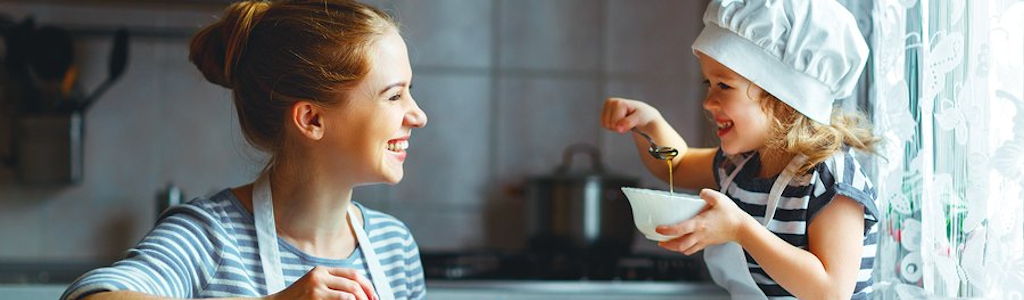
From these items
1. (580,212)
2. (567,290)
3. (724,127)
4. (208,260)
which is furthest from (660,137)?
(580,212)

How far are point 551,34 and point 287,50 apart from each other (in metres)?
1.62

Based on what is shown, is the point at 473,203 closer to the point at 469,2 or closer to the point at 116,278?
the point at 469,2

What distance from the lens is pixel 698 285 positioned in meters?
2.64

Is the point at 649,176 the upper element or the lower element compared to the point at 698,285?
upper

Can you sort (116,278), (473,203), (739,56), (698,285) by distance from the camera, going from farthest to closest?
(473,203), (698,285), (739,56), (116,278)

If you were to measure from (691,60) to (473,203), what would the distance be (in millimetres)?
673

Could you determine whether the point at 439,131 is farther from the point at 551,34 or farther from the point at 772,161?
the point at 772,161

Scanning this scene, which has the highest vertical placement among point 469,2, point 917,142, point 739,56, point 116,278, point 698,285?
point 469,2

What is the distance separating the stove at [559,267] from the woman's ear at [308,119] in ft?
3.37

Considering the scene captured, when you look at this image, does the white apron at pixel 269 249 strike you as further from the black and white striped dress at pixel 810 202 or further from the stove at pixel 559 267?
the stove at pixel 559 267

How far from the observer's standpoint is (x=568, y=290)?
2.56 m

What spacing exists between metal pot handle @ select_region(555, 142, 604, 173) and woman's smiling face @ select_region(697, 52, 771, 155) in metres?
1.43

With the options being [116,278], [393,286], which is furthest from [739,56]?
[116,278]

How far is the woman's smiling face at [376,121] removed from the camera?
1582 millimetres
